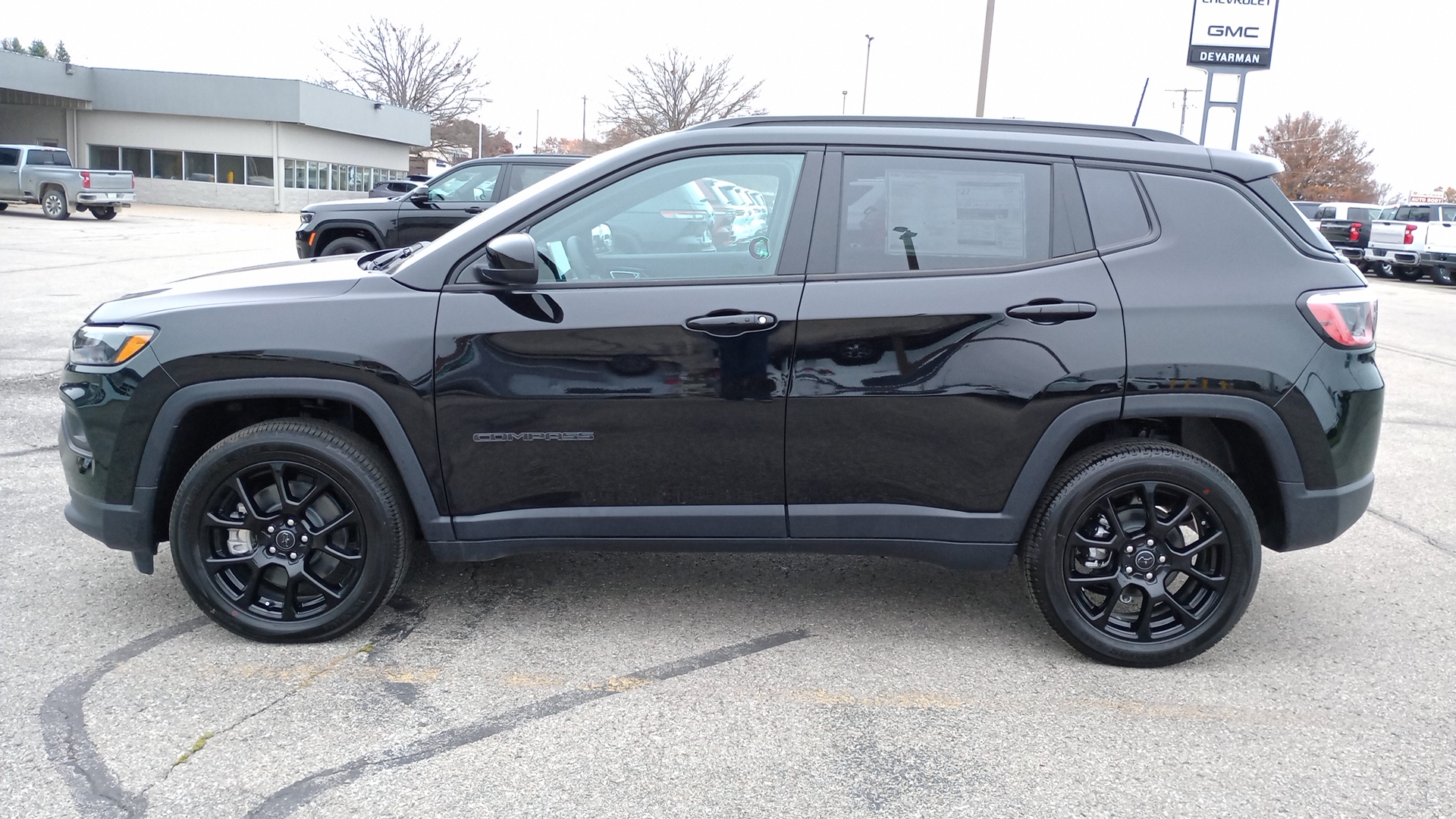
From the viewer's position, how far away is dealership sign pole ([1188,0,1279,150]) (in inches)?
764

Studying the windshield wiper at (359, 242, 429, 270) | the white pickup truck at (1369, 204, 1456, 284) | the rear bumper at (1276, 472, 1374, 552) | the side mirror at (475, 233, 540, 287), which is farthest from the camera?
the white pickup truck at (1369, 204, 1456, 284)

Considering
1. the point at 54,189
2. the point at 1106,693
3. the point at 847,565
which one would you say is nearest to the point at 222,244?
the point at 54,189

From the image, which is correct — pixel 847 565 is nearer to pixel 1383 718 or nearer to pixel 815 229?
pixel 815 229

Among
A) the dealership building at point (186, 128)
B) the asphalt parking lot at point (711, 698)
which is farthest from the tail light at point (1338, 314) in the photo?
the dealership building at point (186, 128)

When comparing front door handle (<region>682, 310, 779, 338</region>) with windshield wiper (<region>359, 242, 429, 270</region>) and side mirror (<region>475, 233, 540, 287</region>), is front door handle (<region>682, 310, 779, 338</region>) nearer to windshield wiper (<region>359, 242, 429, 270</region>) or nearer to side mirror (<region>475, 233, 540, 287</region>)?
side mirror (<region>475, 233, 540, 287</region>)

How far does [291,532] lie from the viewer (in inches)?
145

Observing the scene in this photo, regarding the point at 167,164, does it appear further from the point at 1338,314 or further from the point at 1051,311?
the point at 1338,314

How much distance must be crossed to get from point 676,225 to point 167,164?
145 ft

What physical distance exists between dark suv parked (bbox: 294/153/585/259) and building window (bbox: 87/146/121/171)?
114 feet

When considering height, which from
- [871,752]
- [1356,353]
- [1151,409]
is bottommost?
[871,752]

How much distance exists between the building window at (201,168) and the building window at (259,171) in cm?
131

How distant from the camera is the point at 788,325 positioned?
3527mm

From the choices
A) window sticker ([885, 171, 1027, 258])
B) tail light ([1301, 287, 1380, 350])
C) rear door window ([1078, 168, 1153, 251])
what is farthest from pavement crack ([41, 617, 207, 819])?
tail light ([1301, 287, 1380, 350])

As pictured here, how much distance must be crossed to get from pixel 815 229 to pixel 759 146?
37 centimetres
